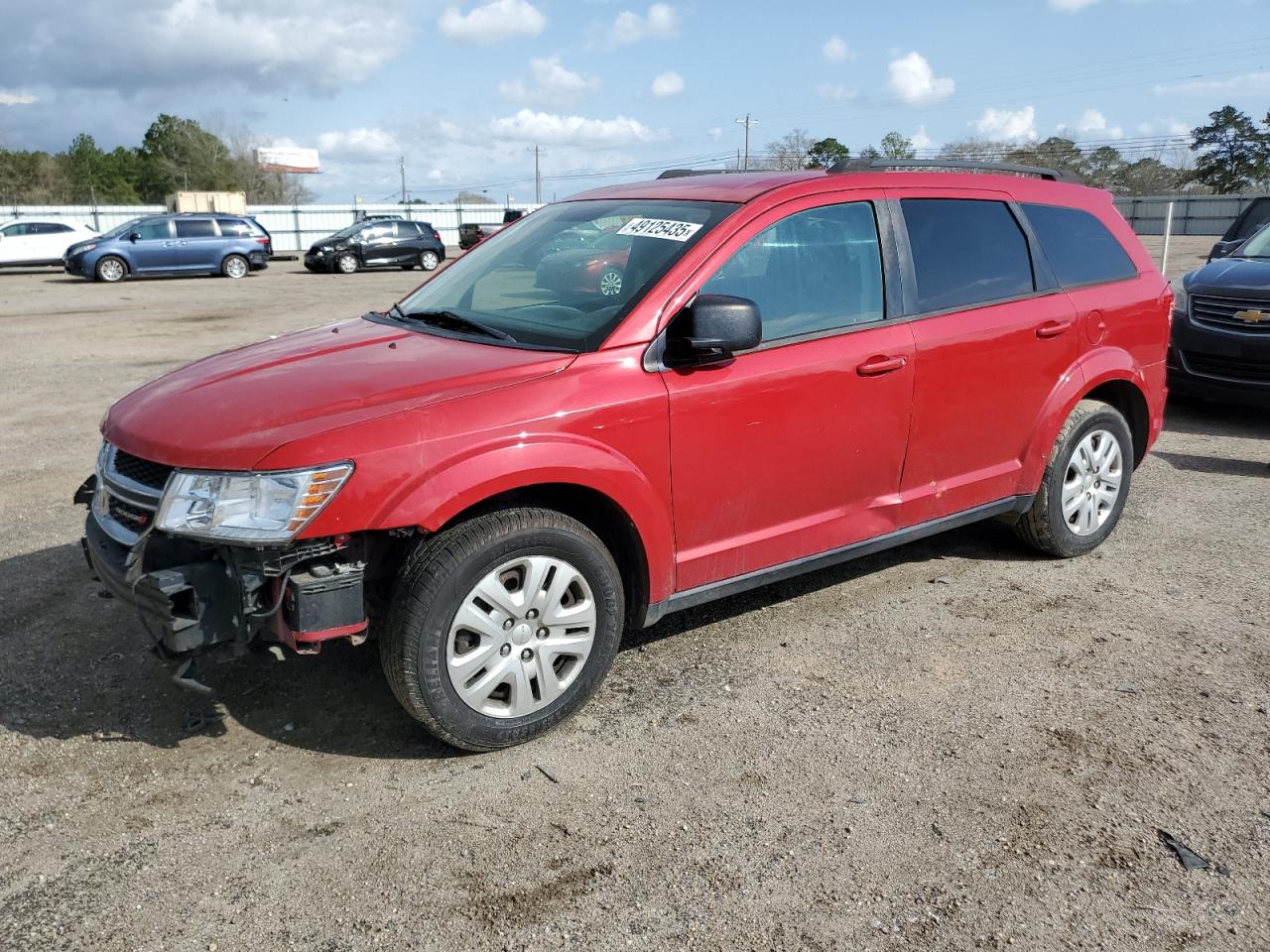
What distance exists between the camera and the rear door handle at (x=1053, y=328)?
4566 millimetres

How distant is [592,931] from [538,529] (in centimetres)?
118

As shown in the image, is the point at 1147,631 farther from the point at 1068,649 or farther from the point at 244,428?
the point at 244,428

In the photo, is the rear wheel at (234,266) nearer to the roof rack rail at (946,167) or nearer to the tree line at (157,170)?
the roof rack rail at (946,167)

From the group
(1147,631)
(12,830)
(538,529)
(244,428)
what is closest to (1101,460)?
(1147,631)

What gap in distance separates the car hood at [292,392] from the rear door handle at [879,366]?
1234mm

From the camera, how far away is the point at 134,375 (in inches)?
407

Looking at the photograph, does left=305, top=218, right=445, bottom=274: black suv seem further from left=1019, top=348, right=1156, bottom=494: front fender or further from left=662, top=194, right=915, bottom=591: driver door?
left=662, top=194, right=915, bottom=591: driver door

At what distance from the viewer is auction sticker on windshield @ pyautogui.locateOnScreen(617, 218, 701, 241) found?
374 cm

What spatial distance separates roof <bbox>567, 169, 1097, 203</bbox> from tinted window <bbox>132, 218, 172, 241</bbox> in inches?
927

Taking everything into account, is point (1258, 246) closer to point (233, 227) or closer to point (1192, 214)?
point (233, 227)

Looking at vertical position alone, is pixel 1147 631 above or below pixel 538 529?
below

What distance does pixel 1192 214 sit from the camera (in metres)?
48.9

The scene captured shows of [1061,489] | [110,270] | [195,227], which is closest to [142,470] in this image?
[1061,489]

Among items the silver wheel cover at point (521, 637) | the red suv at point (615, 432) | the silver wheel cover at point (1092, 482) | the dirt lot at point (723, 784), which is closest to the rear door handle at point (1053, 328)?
the red suv at point (615, 432)
